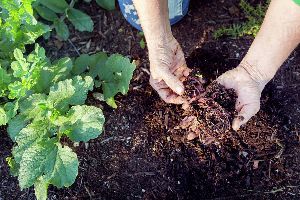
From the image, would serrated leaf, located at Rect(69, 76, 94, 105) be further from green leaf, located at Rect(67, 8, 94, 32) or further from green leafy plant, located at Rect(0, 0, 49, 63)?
green leaf, located at Rect(67, 8, 94, 32)

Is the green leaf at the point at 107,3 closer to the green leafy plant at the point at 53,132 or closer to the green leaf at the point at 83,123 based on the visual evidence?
the green leafy plant at the point at 53,132

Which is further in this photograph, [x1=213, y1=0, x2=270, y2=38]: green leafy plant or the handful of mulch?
[x1=213, y1=0, x2=270, y2=38]: green leafy plant

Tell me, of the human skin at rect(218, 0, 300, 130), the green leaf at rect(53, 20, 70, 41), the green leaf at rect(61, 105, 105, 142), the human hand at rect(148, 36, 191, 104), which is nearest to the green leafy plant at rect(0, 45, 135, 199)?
the green leaf at rect(61, 105, 105, 142)

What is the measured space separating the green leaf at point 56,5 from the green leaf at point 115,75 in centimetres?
41

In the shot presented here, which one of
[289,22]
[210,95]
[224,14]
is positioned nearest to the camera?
[289,22]

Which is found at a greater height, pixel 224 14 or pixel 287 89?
pixel 224 14

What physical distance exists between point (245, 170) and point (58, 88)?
32.1 inches

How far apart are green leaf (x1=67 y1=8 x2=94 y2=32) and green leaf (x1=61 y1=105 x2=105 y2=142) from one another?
22.4 inches

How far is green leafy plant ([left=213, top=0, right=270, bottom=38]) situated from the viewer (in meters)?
2.23

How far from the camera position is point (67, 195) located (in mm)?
1934

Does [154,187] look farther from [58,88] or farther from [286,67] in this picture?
[286,67]

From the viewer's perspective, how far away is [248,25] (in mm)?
2244

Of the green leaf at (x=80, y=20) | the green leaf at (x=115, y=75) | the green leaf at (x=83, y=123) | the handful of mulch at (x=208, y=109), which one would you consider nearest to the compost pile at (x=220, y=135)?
the handful of mulch at (x=208, y=109)

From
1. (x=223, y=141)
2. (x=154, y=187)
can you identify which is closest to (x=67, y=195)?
(x=154, y=187)
